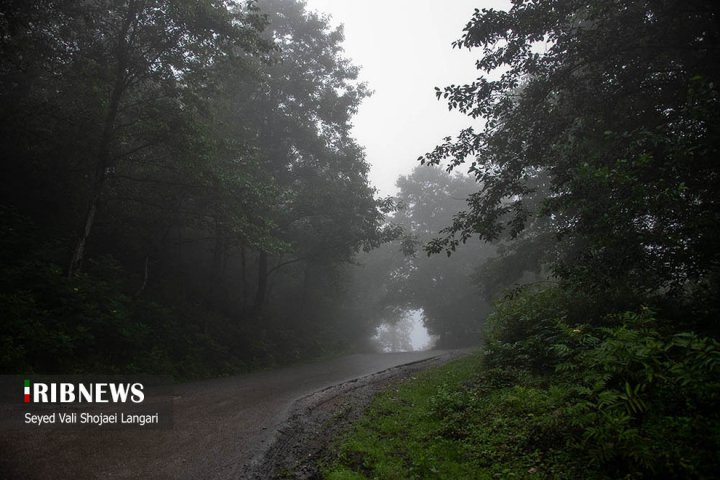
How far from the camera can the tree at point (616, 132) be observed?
6.95 meters

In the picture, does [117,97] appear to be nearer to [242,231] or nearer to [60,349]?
[242,231]

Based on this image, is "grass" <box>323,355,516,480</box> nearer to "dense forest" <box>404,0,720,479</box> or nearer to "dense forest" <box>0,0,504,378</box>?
"dense forest" <box>404,0,720,479</box>

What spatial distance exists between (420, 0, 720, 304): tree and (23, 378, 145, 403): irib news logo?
8.68 m

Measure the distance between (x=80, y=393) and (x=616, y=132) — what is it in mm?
13523

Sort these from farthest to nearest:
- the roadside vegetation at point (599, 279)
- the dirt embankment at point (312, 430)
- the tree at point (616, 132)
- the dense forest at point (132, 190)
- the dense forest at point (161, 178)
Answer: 1. the dense forest at point (161, 178)
2. the dense forest at point (132, 190)
3. the tree at point (616, 132)
4. the dirt embankment at point (312, 430)
5. the roadside vegetation at point (599, 279)

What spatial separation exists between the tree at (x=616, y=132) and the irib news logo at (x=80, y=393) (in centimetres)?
868

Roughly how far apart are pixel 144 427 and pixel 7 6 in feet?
37.6

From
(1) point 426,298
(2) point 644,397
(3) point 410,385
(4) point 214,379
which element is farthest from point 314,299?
(2) point 644,397

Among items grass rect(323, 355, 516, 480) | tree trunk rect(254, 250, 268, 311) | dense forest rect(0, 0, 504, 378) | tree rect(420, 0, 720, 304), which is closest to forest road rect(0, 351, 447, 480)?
grass rect(323, 355, 516, 480)

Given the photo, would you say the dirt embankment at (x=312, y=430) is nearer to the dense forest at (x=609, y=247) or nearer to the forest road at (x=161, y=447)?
the forest road at (x=161, y=447)

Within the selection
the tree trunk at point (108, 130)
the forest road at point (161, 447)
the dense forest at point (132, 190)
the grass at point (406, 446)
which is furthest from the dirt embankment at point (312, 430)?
the tree trunk at point (108, 130)

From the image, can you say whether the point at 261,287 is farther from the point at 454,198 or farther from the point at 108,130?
the point at 454,198

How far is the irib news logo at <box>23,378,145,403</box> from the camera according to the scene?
7680 millimetres

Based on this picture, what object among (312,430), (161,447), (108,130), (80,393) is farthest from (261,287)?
(161,447)
